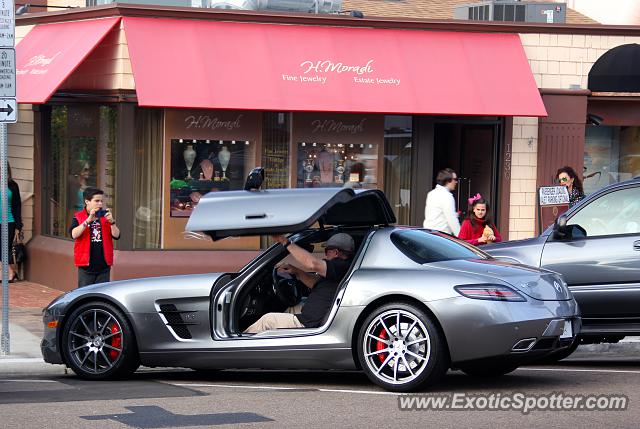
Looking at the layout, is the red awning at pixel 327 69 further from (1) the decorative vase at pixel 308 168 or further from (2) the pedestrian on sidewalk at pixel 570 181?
(2) the pedestrian on sidewalk at pixel 570 181

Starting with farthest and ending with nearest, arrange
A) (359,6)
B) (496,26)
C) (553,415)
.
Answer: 1. (359,6)
2. (496,26)
3. (553,415)

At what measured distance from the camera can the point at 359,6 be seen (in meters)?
20.4

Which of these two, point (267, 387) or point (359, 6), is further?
point (359, 6)

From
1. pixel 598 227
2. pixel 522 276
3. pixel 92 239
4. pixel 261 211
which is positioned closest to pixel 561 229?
pixel 598 227

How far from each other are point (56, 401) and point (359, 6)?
42.6ft

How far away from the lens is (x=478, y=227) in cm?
1363

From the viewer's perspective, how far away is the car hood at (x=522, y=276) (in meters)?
8.95

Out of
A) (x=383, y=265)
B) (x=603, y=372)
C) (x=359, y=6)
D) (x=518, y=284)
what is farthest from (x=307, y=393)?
(x=359, y=6)

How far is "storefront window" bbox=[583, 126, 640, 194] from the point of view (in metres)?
19.2

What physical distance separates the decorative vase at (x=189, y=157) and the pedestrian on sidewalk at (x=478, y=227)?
4769 millimetres

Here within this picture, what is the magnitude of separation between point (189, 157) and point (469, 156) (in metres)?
4.75

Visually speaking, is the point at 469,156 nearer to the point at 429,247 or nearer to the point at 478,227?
the point at 478,227

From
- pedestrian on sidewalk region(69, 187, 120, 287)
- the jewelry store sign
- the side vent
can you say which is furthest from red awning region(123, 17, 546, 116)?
the side vent

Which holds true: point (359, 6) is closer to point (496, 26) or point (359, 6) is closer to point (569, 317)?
point (496, 26)
